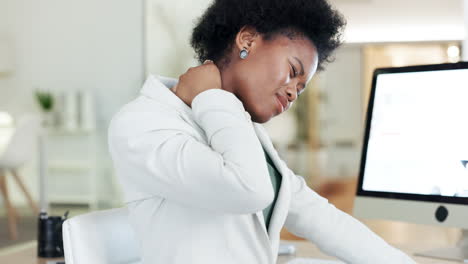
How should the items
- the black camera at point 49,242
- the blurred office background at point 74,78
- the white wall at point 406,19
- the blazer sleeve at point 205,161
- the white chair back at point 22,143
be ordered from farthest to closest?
the white wall at point 406,19 < the blurred office background at point 74,78 < the white chair back at point 22,143 < the black camera at point 49,242 < the blazer sleeve at point 205,161

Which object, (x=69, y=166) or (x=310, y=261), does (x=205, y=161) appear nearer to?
(x=310, y=261)

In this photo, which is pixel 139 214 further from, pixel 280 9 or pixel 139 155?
pixel 280 9

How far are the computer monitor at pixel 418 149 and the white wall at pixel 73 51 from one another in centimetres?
247

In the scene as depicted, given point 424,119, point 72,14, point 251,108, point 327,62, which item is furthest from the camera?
point 72,14

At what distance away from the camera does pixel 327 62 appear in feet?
3.87

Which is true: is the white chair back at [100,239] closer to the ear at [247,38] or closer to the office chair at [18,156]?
the ear at [247,38]

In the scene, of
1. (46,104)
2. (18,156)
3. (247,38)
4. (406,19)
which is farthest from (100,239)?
(406,19)

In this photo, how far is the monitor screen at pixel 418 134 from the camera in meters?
1.36

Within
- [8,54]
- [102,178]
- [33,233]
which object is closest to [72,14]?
[8,54]

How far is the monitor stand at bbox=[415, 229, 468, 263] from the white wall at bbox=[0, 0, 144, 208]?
8.59 feet

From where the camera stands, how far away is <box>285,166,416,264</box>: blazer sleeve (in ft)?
3.66

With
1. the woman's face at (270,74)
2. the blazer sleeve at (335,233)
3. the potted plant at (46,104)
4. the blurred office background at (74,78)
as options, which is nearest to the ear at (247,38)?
the woman's face at (270,74)

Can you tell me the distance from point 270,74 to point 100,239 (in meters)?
0.38

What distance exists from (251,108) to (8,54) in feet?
9.37
